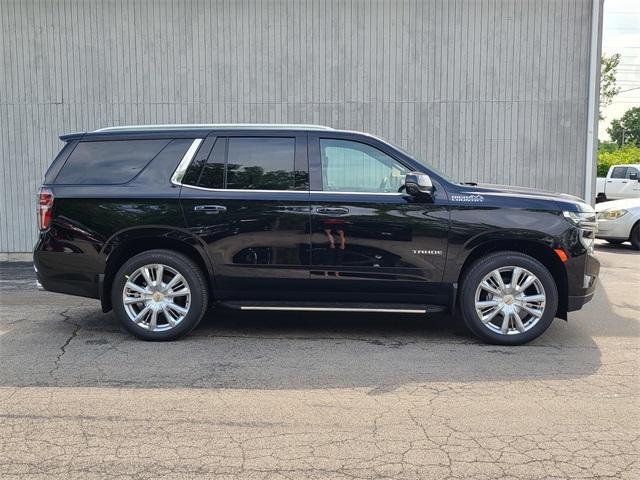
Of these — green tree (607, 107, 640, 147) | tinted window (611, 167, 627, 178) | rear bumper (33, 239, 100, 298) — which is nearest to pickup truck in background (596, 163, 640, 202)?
tinted window (611, 167, 627, 178)

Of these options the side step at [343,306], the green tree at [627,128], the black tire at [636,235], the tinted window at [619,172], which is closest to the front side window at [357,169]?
the side step at [343,306]

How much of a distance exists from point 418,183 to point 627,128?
107068 millimetres

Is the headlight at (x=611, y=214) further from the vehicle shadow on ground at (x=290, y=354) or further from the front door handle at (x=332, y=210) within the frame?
the front door handle at (x=332, y=210)

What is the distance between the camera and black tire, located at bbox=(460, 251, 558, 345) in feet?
18.4

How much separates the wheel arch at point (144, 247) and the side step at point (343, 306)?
49 centimetres

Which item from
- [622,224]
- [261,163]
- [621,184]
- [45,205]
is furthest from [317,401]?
[621,184]

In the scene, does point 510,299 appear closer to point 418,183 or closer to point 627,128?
point 418,183

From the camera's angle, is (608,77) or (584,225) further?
(608,77)

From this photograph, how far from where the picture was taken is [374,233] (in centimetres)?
563

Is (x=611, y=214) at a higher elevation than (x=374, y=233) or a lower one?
lower

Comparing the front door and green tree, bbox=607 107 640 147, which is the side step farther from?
green tree, bbox=607 107 640 147

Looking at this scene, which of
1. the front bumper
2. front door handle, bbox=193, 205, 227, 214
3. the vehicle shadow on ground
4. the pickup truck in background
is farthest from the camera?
the pickup truck in background

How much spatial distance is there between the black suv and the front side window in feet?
0.04

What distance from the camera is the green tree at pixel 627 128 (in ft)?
319
